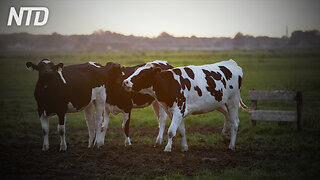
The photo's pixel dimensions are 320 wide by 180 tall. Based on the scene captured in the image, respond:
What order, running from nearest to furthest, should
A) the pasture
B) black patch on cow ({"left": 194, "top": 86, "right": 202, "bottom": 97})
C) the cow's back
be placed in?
the pasture → black patch on cow ({"left": 194, "top": 86, "right": 202, "bottom": 97}) → the cow's back

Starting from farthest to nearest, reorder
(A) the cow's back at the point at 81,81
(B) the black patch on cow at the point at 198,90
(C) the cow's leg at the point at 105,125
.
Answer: (C) the cow's leg at the point at 105,125, (A) the cow's back at the point at 81,81, (B) the black patch on cow at the point at 198,90

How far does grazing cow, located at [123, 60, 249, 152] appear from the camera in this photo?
34.7ft

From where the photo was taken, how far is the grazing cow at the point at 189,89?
10586 millimetres

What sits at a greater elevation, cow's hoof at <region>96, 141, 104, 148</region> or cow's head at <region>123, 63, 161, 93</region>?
cow's head at <region>123, 63, 161, 93</region>

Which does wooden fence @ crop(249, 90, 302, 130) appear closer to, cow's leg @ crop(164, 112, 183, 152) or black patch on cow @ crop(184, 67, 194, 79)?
black patch on cow @ crop(184, 67, 194, 79)

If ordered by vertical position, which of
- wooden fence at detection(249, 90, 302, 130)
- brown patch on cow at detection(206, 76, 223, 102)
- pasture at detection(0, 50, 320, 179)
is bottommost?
pasture at detection(0, 50, 320, 179)

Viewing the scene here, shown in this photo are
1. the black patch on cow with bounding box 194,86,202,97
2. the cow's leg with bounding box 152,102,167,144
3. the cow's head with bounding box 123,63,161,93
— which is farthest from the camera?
the cow's leg with bounding box 152,102,167,144

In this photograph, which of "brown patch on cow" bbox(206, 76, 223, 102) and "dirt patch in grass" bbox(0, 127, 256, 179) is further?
"brown patch on cow" bbox(206, 76, 223, 102)

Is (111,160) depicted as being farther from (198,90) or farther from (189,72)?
(189,72)

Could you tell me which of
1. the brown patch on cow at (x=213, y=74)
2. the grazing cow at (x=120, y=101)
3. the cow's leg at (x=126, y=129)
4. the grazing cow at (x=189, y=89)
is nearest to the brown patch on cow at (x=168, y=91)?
the grazing cow at (x=189, y=89)

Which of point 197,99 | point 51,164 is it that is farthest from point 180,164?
point 51,164

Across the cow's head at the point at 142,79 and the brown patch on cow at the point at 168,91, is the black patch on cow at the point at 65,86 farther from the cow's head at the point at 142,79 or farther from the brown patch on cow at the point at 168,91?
the brown patch on cow at the point at 168,91

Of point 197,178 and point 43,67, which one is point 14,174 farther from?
point 197,178

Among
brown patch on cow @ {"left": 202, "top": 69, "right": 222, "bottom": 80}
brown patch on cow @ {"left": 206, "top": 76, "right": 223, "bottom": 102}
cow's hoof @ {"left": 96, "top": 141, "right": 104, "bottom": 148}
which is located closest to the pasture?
cow's hoof @ {"left": 96, "top": 141, "right": 104, "bottom": 148}
